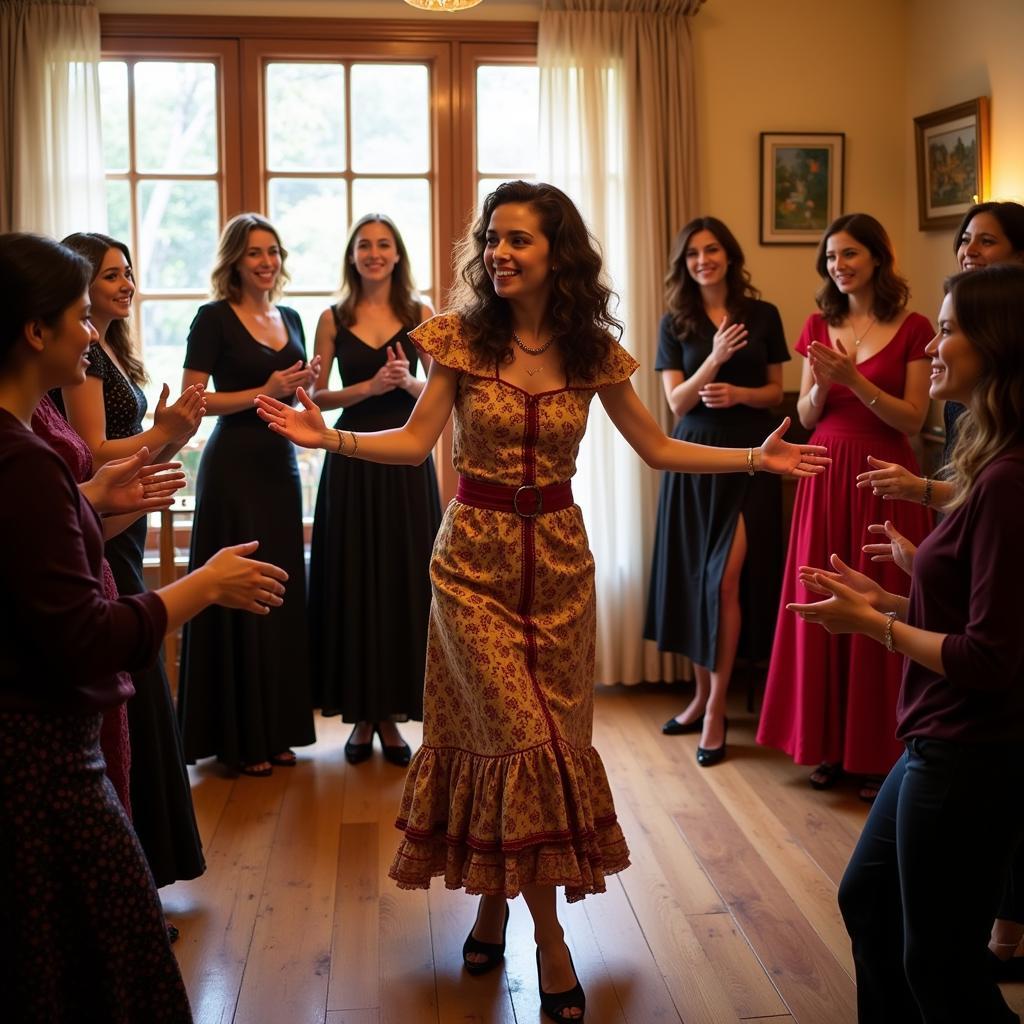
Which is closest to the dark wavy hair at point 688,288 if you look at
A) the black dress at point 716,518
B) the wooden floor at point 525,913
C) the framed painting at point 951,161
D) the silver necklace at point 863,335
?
the black dress at point 716,518

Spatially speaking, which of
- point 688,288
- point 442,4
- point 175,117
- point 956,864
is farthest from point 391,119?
point 956,864

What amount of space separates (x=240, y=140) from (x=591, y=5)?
1429mm

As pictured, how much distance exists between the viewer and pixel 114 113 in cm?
489

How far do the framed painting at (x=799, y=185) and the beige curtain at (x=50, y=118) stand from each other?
257cm

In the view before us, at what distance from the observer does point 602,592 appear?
5.11 meters

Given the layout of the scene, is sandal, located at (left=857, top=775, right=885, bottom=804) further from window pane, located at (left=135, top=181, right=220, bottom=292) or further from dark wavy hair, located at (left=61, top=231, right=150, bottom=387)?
window pane, located at (left=135, top=181, right=220, bottom=292)

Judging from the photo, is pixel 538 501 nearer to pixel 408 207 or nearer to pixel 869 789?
pixel 869 789

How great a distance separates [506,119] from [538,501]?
2788mm

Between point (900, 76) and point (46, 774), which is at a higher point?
point (900, 76)

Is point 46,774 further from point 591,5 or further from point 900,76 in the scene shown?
point 900,76

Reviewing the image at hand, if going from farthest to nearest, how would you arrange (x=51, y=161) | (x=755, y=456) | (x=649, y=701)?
1. (x=649, y=701)
2. (x=51, y=161)
3. (x=755, y=456)

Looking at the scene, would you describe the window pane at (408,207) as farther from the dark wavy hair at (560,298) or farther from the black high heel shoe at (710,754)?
the dark wavy hair at (560,298)

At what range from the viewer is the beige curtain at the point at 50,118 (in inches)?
183

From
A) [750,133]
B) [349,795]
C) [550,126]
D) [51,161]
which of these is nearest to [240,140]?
[51,161]
